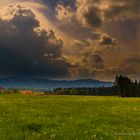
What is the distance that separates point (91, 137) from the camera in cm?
1944

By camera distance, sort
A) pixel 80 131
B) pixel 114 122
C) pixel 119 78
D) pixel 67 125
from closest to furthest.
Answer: pixel 80 131 → pixel 67 125 → pixel 114 122 → pixel 119 78

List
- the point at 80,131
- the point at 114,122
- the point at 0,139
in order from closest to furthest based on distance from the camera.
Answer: the point at 0,139, the point at 80,131, the point at 114,122

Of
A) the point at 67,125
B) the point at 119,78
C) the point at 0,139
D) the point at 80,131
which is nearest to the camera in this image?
the point at 0,139

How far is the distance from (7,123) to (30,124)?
5.75ft

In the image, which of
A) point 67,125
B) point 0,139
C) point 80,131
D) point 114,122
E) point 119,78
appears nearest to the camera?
point 0,139

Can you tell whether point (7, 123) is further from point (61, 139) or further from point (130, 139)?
point (130, 139)

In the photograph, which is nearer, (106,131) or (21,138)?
(21,138)

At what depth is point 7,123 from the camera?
24984mm

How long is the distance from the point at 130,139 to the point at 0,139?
7020mm

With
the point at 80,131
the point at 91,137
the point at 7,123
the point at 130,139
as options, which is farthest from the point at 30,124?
the point at 130,139

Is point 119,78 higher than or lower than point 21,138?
higher

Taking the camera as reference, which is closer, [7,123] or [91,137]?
[91,137]

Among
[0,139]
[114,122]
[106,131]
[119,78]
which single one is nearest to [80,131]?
[106,131]

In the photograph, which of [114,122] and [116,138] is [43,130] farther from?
[114,122]
